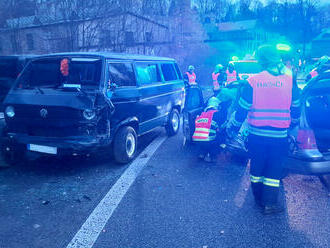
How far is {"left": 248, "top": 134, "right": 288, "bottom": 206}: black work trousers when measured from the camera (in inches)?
135

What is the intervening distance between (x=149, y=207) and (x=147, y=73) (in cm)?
332

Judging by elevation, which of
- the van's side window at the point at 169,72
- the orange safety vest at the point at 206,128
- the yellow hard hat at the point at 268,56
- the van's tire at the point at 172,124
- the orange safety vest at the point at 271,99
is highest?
the yellow hard hat at the point at 268,56

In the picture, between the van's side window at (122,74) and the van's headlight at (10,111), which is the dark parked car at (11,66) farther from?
the van's side window at (122,74)

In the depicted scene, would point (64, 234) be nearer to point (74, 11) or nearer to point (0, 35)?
point (74, 11)

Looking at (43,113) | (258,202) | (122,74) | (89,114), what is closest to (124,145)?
(89,114)

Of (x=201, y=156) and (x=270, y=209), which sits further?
(x=201, y=156)

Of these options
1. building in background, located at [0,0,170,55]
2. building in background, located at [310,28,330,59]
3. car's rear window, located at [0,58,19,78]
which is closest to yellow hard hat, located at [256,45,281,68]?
car's rear window, located at [0,58,19,78]

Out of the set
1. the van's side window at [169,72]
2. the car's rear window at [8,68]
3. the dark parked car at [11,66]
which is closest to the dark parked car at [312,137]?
the van's side window at [169,72]

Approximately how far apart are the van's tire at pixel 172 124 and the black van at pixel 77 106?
147 centimetres

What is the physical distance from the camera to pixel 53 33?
13398 mm

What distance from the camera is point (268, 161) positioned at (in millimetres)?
3496

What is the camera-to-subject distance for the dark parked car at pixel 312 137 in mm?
3617

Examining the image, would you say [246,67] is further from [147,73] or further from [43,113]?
[43,113]

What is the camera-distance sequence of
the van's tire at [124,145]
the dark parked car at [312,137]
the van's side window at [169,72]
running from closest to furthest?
the dark parked car at [312,137]
the van's tire at [124,145]
the van's side window at [169,72]
